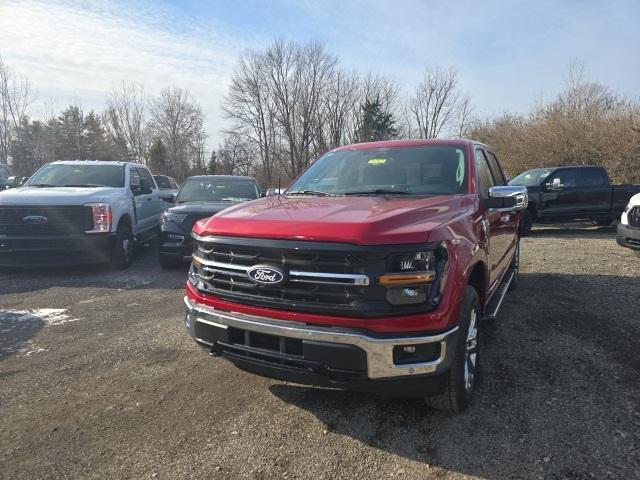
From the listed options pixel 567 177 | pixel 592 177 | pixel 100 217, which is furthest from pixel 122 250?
pixel 592 177

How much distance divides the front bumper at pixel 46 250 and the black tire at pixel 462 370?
6.50 meters

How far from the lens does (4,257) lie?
23.7 ft

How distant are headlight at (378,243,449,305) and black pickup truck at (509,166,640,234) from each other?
1125 centimetres

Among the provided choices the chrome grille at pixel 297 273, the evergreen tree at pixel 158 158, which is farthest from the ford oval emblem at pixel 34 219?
the evergreen tree at pixel 158 158

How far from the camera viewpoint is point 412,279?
2492mm

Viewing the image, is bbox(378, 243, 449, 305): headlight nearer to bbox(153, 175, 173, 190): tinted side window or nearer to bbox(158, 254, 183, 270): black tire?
bbox(158, 254, 183, 270): black tire

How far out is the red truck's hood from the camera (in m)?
2.54

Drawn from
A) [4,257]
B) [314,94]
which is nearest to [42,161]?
[314,94]

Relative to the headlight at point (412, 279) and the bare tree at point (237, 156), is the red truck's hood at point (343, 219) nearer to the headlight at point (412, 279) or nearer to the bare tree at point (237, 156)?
the headlight at point (412, 279)

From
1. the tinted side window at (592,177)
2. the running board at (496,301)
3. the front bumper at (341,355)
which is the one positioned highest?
the tinted side window at (592,177)

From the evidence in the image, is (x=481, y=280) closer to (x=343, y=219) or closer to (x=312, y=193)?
(x=343, y=219)

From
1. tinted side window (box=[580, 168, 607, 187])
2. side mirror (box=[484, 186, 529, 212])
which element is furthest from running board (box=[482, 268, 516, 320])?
tinted side window (box=[580, 168, 607, 187])

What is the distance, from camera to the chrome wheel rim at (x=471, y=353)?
3026mm

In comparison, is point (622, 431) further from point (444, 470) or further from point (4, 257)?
point (4, 257)
